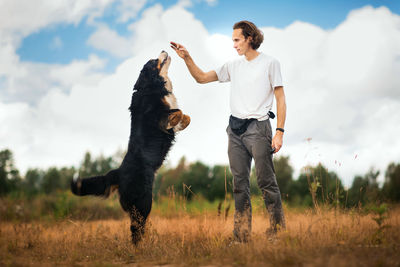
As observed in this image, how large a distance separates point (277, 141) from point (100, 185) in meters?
2.69

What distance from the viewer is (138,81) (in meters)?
5.35

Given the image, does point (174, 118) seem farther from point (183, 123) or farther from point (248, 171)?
point (248, 171)

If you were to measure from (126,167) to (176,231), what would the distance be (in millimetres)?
1442

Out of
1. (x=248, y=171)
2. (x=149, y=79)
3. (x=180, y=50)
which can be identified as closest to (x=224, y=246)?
(x=248, y=171)

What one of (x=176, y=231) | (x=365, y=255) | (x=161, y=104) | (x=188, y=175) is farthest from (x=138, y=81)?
(x=188, y=175)

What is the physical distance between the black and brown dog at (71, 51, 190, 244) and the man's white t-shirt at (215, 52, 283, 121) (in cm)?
120

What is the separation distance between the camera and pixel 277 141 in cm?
381

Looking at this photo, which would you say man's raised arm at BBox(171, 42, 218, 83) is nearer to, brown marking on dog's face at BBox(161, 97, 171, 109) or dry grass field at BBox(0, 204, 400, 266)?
brown marking on dog's face at BBox(161, 97, 171, 109)

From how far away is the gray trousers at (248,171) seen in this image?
3896 mm

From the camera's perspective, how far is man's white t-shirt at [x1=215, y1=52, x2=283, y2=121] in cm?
397

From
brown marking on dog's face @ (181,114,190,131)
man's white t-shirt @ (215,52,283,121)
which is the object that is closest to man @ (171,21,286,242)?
man's white t-shirt @ (215,52,283,121)

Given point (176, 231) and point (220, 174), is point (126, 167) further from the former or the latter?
point (220, 174)

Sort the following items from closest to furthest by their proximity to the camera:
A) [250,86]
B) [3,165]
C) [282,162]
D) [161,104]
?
1. [250,86]
2. [161,104]
3. [282,162]
4. [3,165]

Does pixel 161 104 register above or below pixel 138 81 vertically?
below
